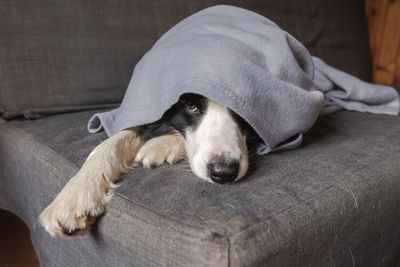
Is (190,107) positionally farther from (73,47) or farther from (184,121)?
(73,47)

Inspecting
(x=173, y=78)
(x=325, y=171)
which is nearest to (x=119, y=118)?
(x=173, y=78)

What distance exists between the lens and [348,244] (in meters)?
0.72

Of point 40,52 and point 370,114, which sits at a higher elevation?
point 40,52

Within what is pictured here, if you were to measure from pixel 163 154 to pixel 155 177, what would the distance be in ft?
→ 0.41

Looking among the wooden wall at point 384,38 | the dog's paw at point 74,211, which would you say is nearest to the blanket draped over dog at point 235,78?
the dog's paw at point 74,211

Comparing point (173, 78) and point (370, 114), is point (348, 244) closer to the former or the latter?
point (173, 78)

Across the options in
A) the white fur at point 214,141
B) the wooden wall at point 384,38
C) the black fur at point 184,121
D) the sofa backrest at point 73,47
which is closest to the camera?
the white fur at point 214,141

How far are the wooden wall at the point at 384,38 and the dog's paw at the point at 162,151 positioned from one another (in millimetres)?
2290

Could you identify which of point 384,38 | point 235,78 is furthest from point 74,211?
point 384,38

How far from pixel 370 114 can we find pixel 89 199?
1.17 m

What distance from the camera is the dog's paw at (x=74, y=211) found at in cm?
68

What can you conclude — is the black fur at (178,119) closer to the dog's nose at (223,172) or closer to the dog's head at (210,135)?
the dog's head at (210,135)

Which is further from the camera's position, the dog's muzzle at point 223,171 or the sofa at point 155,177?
the dog's muzzle at point 223,171

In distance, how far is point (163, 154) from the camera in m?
0.87
